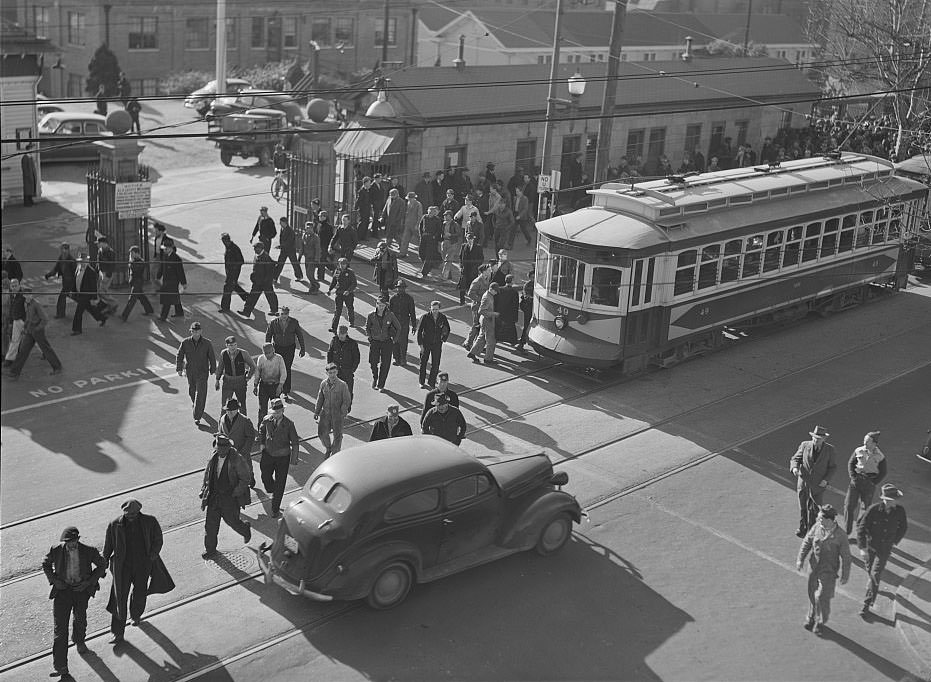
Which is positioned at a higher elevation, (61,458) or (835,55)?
(835,55)

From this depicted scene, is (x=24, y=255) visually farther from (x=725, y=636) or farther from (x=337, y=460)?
(x=725, y=636)

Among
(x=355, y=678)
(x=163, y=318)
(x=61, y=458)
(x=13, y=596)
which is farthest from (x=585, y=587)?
(x=163, y=318)

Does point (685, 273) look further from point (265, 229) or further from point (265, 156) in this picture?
point (265, 156)

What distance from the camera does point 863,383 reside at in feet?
66.3

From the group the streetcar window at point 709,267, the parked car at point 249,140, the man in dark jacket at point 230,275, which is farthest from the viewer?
the parked car at point 249,140

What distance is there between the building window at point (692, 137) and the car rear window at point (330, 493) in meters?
28.1

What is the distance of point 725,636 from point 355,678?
3903mm

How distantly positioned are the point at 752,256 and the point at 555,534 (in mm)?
10320

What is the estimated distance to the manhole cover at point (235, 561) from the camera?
1262 centimetres

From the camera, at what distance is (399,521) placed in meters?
11.6

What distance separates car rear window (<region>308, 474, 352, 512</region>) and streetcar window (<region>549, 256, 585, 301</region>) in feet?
27.5

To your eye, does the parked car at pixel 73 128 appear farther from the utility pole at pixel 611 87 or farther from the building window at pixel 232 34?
the building window at pixel 232 34

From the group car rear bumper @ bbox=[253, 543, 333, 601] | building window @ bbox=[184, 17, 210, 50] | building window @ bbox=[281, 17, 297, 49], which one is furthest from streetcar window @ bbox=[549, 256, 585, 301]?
building window @ bbox=[281, 17, 297, 49]

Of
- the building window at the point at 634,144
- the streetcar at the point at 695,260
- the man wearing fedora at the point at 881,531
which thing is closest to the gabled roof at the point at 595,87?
the building window at the point at 634,144
